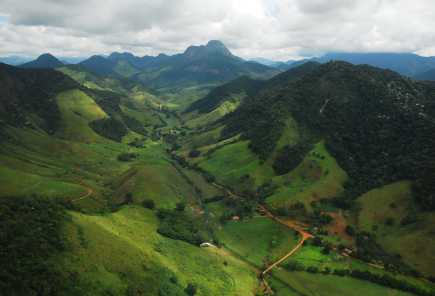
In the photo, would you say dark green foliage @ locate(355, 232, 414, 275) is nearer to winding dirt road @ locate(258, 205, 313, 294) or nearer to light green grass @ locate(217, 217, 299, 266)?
winding dirt road @ locate(258, 205, 313, 294)

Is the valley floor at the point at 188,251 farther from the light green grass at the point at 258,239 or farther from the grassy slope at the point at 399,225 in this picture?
the grassy slope at the point at 399,225

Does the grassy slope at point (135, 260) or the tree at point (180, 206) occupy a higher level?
the grassy slope at point (135, 260)

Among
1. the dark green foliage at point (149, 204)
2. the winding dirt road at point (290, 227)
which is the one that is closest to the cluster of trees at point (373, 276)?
the winding dirt road at point (290, 227)

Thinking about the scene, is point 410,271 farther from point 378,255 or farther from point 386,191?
point 386,191

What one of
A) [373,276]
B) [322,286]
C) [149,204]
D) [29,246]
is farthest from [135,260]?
[373,276]

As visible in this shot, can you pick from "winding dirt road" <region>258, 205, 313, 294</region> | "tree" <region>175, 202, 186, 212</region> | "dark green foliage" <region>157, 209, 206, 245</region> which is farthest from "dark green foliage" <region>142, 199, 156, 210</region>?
"winding dirt road" <region>258, 205, 313, 294</region>

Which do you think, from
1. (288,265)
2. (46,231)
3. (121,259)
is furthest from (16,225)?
(288,265)
